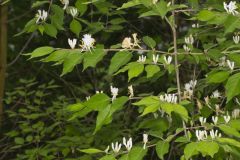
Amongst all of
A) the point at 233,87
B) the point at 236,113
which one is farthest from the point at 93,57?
the point at 236,113

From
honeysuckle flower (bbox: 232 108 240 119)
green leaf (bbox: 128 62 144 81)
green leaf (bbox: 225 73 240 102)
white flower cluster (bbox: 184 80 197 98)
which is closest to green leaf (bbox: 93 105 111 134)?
green leaf (bbox: 128 62 144 81)

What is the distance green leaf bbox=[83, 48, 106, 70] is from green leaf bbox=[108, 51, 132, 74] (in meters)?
0.06

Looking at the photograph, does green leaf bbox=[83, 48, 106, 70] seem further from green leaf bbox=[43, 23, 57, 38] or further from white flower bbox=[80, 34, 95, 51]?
green leaf bbox=[43, 23, 57, 38]

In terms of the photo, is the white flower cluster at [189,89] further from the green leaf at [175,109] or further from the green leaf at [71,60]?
the green leaf at [71,60]

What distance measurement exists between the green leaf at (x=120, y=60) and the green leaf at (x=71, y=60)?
0.14 m

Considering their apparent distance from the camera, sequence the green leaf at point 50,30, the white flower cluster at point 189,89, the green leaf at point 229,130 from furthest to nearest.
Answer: the green leaf at point 50,30
the white flower cluster at point 189,89
the green leaf at point 229,130

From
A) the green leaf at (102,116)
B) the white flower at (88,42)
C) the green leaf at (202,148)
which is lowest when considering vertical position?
the green leaf at (202,148)

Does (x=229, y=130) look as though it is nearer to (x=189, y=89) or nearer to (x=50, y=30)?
(x=189, y=89)

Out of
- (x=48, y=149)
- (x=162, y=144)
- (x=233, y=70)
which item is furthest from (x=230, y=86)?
(x=48, y=149)

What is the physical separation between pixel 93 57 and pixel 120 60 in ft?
0.37

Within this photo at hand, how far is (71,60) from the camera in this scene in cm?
194

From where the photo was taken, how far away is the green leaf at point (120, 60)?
1.98 metres

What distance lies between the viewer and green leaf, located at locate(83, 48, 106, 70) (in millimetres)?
1951

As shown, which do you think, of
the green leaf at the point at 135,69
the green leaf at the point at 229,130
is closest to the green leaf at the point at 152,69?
the green leaf at the point at 135,69
